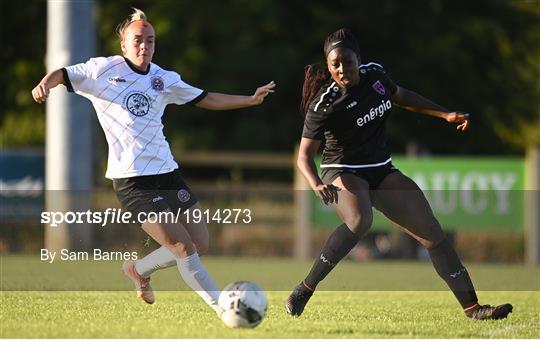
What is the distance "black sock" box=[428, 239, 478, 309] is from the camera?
8500 millimetres

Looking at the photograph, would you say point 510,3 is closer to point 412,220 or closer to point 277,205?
point 277,205

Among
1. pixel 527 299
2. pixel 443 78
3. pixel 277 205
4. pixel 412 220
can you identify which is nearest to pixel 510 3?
pixel 443 78

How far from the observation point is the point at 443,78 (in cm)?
2600

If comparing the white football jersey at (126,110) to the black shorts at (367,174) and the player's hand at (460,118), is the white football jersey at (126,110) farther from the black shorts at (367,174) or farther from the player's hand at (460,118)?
the player's hand at (460,118)

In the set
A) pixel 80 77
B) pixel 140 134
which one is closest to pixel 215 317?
pixel 140 134

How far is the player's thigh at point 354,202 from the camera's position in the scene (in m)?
8.26

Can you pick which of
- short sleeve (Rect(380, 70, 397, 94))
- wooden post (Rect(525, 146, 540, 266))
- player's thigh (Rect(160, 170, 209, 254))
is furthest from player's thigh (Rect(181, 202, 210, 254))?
wooden post (Rect(525, 146, 540, 266))

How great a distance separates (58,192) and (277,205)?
419cm

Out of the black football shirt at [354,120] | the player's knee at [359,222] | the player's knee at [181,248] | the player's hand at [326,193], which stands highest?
the black football shirt at [354,120]

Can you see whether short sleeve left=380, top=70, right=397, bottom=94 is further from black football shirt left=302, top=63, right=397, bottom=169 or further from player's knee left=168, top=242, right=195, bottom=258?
player's knee left=168, top=242, right=195, bottom=258

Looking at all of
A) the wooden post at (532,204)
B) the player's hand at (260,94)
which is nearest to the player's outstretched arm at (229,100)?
the player's hand at (260,94)

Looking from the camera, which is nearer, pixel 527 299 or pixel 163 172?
pixel 163 172

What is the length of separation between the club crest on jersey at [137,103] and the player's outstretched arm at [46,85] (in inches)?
19.5

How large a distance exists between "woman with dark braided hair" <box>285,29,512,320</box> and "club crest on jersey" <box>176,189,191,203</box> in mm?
873
